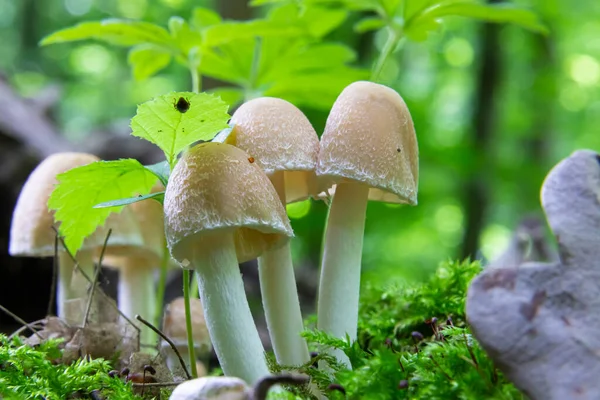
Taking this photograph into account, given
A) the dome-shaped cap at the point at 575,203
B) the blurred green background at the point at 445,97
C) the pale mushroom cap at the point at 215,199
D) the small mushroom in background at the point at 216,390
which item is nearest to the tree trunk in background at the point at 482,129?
the blurred green background at the point at 445,97

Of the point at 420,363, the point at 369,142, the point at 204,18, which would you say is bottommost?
the point at 420,363

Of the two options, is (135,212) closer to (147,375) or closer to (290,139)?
(147,375)

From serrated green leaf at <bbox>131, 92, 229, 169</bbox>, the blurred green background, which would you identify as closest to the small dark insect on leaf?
serrated green leaf at <bbox>131, 92, 229, 169</bbox>

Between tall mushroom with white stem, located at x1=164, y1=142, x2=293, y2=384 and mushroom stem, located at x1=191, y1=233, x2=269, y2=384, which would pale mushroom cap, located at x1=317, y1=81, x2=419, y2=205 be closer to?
tall mushroom with white stem, located at x1=164, y1=142, x2=293, y2=384

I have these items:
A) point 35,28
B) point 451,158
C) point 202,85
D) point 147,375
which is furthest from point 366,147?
point 35,28

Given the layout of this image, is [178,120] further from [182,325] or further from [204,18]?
[204,18]

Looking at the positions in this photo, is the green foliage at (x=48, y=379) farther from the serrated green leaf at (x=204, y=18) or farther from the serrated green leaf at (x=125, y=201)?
the serrated green leaf at (x=204, y=18)

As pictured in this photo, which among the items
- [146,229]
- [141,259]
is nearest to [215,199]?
[146,229]
